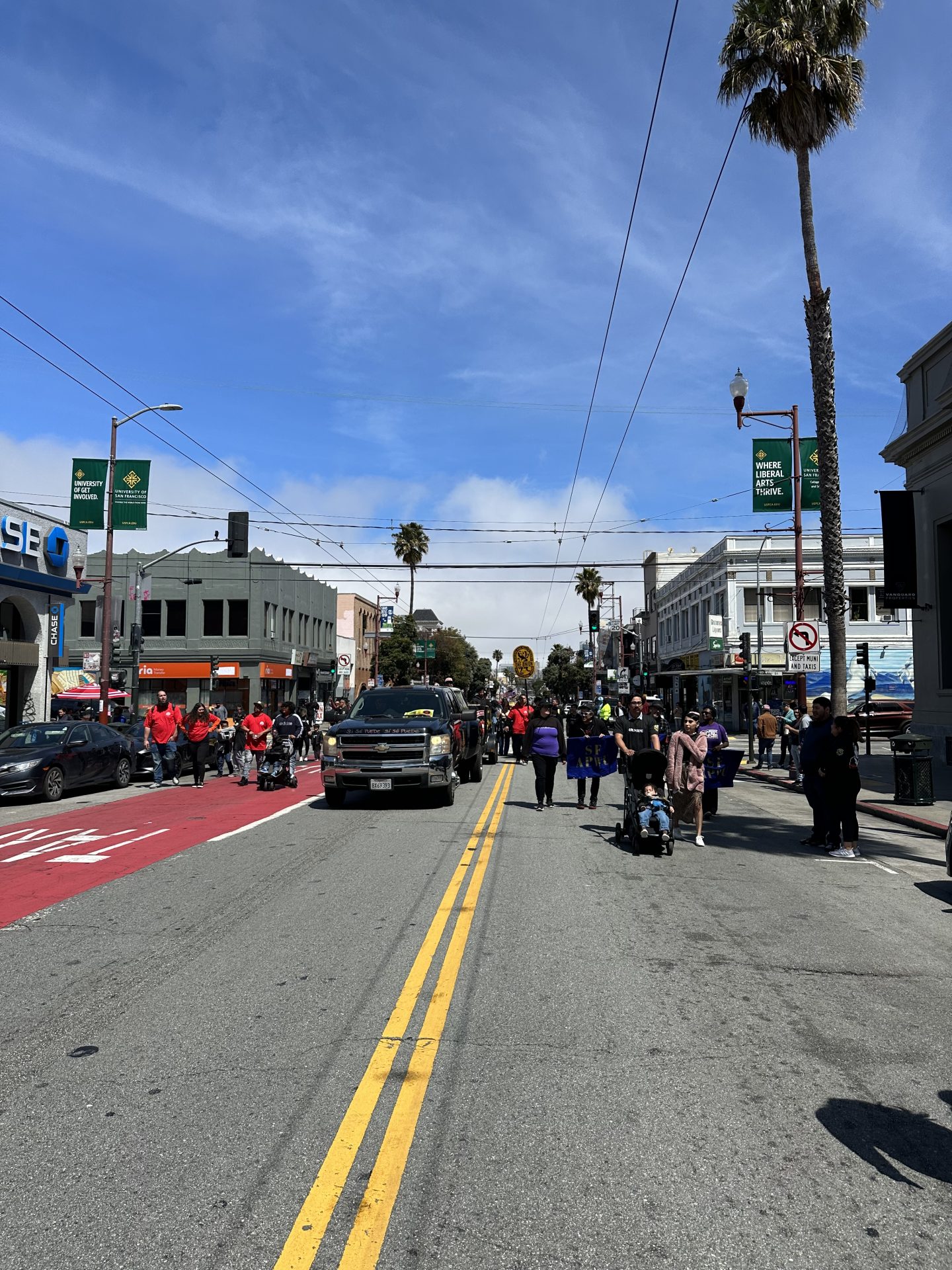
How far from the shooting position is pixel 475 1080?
14.2 ft

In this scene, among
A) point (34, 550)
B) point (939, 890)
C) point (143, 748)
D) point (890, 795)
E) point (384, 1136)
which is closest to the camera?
point (384, 1136)

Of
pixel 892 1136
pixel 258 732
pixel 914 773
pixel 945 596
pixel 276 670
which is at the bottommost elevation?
pixel 892 1136

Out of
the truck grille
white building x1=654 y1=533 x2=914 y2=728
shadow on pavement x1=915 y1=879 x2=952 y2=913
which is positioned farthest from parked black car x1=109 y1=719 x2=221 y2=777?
white building x1=654 y1=533 x2=914 y2=728

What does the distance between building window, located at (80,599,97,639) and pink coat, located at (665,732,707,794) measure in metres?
41.8

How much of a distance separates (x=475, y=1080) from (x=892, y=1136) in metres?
1.78

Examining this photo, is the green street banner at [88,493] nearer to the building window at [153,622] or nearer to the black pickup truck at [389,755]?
the black pickup truck at [389,755]

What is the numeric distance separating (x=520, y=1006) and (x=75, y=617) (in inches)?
1841

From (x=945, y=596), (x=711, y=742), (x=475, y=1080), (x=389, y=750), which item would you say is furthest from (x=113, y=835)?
(x=945, y=596)

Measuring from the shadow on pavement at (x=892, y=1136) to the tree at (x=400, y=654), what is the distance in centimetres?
6806

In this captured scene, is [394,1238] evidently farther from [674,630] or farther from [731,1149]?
[674,630]

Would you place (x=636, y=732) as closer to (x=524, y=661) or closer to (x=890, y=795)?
(x=890, y=795)

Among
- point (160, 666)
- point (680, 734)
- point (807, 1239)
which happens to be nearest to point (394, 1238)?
point (807, 1239)

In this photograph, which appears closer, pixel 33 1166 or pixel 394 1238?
pixel 394 1238

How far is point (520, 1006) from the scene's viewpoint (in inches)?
210
